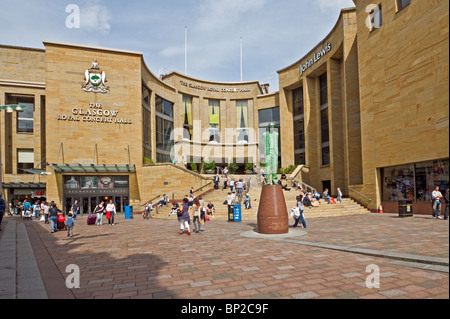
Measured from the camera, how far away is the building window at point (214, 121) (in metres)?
49.9

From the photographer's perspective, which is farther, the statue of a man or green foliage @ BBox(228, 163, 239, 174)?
green foliage @ BBox(228, 163, 239, 174)

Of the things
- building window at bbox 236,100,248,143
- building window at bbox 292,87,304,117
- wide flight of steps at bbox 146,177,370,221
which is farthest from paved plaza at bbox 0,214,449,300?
building window at bbox 236,100,248,143

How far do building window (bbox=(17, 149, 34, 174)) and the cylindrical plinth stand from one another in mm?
38626

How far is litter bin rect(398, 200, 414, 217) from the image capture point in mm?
16580

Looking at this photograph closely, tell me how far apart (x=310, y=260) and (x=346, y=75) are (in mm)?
24879

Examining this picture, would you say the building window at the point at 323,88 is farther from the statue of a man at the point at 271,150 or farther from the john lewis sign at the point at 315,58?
the statue of a man at the point at 271,150

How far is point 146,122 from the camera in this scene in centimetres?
3922

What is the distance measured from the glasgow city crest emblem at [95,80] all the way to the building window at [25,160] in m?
15.0

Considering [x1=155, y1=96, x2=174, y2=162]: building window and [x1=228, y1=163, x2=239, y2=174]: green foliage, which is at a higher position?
[x1=155, y1=96, x2=174, y2=162]: building window

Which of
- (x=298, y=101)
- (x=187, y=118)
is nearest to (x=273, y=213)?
(x=298, y=101)

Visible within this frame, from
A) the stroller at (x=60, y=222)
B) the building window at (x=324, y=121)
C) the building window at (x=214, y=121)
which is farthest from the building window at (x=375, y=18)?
the building window at (x=214, y=121)

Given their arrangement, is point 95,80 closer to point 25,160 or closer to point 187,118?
point 25,160

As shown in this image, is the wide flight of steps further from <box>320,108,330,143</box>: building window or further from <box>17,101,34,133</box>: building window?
<box>17,101,34,133</box>: building window

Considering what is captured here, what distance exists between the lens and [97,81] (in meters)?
33.3
